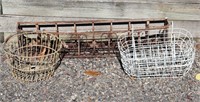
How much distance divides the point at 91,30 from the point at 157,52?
29.3 inches

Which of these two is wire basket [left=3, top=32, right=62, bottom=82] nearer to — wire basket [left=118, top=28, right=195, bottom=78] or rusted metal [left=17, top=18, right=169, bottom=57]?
rusted metal [left=17, top=18, right=169, bottom=57]

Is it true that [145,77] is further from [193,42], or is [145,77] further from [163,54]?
[193,42]

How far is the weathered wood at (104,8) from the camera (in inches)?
163

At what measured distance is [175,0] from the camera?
163 inches

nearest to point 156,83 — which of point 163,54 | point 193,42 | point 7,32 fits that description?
point 163,54

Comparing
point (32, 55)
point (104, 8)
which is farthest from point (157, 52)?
point (32, 55)

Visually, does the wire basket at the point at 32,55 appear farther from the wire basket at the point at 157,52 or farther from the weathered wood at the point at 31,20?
the wire basket at the point at 157,52

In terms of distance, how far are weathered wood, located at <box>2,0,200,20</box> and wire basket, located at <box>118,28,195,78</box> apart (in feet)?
0.72

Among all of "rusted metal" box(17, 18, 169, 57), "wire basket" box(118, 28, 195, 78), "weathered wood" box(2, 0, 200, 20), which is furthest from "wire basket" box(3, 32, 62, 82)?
"wire basket" box(118, 28, 195, 78)

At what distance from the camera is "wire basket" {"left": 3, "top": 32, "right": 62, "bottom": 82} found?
3740 mm

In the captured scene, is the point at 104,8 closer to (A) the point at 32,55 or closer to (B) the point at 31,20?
(B) the point at 31,20

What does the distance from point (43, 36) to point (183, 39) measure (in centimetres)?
151

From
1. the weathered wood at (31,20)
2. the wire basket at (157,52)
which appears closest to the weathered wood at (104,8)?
the weathered wood at (31,20)

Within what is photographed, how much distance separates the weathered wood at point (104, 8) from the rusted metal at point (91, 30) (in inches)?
3.6
